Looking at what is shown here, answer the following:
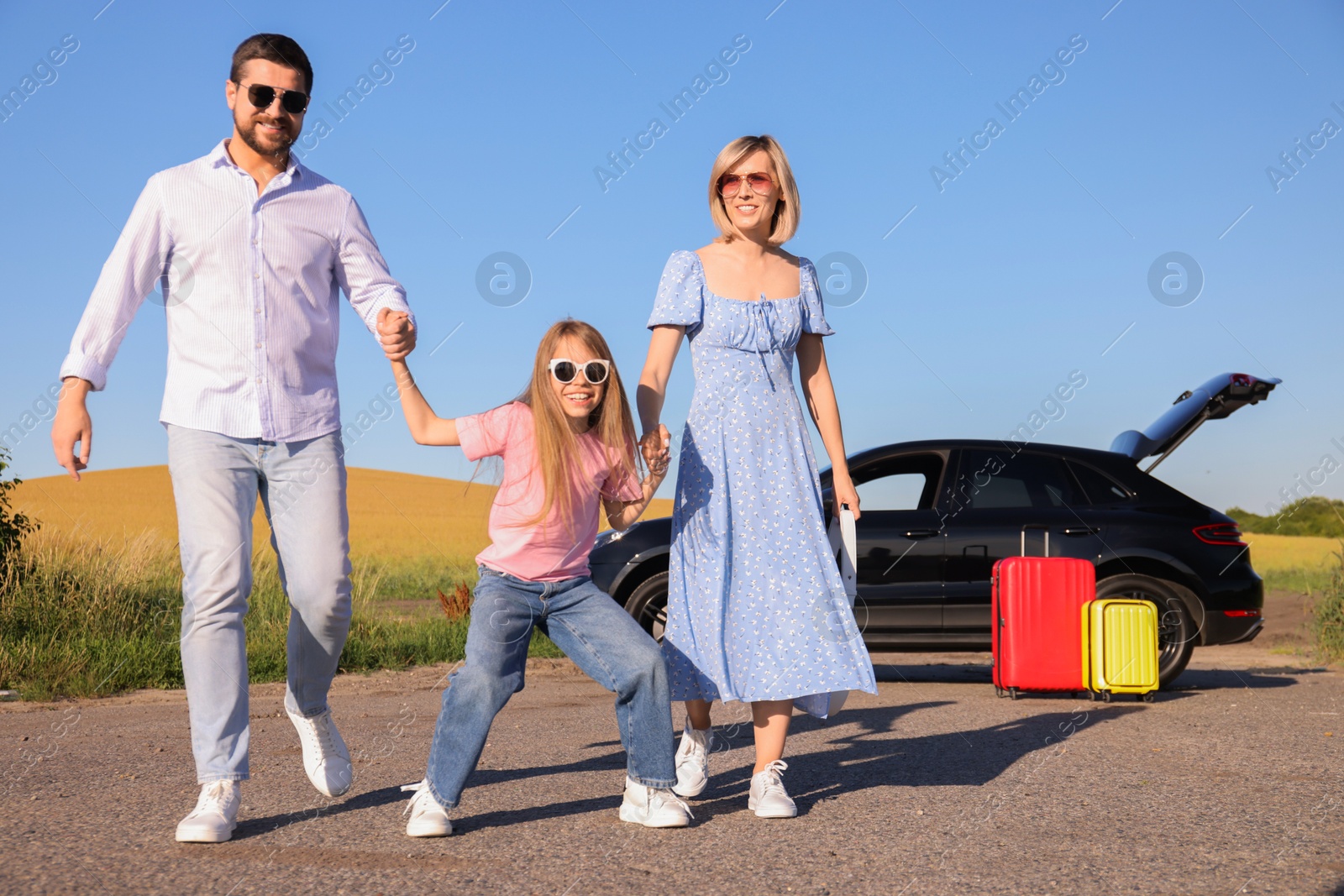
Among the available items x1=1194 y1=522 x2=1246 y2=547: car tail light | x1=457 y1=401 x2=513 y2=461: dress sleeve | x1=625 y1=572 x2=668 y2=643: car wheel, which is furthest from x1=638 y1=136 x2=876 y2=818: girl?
x1=1194 y1=522 x2=1246 y2=547: car tail light

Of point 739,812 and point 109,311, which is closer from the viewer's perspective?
point 109,311

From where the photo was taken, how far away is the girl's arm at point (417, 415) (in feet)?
12.2

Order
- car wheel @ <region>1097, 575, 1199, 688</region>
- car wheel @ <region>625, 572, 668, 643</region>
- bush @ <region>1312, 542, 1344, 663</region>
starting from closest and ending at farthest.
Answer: car wheel @ <region>1097, 575, 1199, 688</region> → car wheel @ <region>625, 572, 668, 643</region> → bush @ <region>1312, 542, 1344, 663</region>

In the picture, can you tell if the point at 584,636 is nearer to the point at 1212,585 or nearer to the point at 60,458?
the point at 60,458

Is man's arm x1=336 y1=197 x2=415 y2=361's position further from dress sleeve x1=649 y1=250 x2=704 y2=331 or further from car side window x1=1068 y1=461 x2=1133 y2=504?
car side window x1=1068 y1=461 x2=1133 y2=504

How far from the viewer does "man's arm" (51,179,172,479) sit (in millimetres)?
3492

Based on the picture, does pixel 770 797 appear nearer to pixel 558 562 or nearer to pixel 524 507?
pixel 558 562

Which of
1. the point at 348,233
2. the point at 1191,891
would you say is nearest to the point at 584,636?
the point at 348,233

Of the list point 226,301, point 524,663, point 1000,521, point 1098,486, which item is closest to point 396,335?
point 226,301

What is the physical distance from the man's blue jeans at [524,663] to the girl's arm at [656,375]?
2.08ft

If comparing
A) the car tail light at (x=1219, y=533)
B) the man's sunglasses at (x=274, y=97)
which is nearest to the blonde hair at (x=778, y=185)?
the man's sunglasses at (x=274, y=97)

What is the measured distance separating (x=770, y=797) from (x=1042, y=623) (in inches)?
181

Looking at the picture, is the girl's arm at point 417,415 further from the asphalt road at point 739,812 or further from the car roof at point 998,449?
the car roof at point 998,449

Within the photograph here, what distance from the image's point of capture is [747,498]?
4301mm
